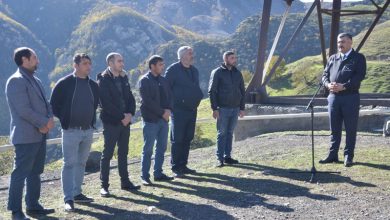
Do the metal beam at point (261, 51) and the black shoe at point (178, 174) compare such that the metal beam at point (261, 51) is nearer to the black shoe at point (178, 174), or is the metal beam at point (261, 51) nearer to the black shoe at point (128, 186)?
the black shoe at point (178, 174)

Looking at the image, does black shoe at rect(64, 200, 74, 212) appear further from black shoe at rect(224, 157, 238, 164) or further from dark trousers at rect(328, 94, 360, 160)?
dark trousers at rect(328, 94, 360, 160)

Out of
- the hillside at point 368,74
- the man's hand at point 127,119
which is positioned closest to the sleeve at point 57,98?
the man's hand at point 127,119

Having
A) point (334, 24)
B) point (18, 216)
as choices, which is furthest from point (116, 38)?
point (18, 216)

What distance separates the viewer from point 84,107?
663cm

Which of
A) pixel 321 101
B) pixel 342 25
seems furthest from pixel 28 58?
pixel 342 25

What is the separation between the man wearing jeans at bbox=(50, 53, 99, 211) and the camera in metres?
6.55

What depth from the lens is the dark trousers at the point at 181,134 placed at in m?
8.57

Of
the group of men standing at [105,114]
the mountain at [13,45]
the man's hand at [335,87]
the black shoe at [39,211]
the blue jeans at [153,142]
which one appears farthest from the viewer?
the mountain at [13,45]

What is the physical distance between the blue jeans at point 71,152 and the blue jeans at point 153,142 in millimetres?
1259

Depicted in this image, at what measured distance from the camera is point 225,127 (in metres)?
8.99

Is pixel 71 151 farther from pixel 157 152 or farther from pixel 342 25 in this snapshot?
pixel 342 25

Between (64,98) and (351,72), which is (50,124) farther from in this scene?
(351,72)

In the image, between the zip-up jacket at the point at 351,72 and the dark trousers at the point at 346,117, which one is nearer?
the zip-up jacket at the point at 351,72

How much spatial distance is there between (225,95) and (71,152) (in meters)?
3.09
